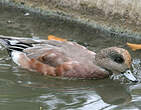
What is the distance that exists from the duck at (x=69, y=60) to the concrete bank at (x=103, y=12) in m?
1.60

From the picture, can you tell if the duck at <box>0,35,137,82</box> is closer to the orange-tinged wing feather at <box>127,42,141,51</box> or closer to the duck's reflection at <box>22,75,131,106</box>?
the duck's reflection at <box>22,75,131,106</box>

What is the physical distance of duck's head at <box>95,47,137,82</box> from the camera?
567 centimetres

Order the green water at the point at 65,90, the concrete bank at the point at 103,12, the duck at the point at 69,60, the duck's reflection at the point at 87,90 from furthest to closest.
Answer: the concrete bank at the point at 103,12 < the duck at the point at 69,60 < the duck's reflection at the point at 87,90 < the green water at the point at 65,90

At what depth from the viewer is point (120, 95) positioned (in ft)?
18.0

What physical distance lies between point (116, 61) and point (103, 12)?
6.67ft

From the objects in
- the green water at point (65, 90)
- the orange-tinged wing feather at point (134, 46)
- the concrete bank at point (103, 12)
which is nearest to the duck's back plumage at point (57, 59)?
the green water at point (65, 90)

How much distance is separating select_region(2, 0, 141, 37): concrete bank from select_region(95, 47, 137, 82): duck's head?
164cm

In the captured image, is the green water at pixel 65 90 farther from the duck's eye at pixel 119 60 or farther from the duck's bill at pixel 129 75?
the duck's eye at pixel 119 60

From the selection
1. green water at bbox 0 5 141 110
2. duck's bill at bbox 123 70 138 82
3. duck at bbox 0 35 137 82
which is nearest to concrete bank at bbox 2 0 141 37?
green water at bbox 0 5 141 110

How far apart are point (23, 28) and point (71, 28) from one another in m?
0.95

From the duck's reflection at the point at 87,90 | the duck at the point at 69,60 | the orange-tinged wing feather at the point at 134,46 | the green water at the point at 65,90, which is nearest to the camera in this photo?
the green water at the point at 65,90

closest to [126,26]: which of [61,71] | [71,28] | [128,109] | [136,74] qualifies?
[71,28]

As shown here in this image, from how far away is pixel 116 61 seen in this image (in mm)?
5832

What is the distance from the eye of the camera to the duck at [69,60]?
5.75m
